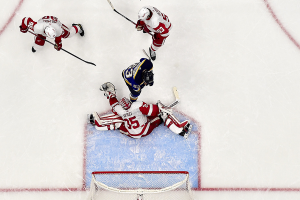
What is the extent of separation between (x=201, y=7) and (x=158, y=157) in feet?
7.43

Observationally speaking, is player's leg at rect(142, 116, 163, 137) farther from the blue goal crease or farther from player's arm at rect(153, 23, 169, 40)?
player's arm at rect(153, 23, 169, 40)

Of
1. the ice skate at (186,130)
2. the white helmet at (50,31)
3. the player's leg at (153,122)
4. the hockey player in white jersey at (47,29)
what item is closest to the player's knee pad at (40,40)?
the hockey player in white jersey at (47,29)

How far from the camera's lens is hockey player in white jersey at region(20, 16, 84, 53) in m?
3.16

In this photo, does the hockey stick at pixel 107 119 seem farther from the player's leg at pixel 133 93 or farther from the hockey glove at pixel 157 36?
the hockey glove at pixel 157 36

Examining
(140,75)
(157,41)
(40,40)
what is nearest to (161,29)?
(157,41)

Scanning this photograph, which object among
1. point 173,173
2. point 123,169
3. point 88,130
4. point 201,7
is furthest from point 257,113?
point 88,130

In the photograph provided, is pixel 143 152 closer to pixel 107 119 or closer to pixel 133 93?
pixel 107 119

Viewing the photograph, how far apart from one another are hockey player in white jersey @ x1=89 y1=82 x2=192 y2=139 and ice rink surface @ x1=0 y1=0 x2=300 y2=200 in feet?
0.75

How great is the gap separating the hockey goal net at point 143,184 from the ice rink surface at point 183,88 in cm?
35

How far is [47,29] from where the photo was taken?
10.3 ft

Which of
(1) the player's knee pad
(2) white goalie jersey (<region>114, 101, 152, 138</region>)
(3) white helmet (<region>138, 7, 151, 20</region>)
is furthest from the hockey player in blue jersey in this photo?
(1) the player's knee pad

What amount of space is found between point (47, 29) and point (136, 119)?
1534 millimetres

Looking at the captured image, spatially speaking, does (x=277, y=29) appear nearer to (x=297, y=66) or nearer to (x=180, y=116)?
(x=297, y=66)

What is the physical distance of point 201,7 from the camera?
389cm
